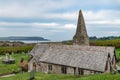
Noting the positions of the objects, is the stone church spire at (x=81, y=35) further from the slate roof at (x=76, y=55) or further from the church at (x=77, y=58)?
the slate roof at (x=76, y=55)

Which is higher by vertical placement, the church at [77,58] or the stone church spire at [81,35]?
the stone church spire at [81,35]

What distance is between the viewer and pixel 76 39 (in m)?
58.0

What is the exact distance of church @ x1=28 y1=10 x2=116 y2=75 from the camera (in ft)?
146

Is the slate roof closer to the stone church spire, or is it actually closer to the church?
the church

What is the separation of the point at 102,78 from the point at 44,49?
30252 millimetres

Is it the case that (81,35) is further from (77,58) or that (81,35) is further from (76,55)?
(77,58)

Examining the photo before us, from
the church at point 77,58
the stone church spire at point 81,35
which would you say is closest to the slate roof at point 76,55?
the church at point 77,58

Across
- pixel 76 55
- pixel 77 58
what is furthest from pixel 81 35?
pixel 77 58

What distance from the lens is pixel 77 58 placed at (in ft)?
159

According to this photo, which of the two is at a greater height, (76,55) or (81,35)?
(81,35)

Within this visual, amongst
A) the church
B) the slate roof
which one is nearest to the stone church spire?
the church

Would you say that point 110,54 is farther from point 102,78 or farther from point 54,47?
point 102,78

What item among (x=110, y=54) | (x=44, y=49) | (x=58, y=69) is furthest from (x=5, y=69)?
(x=110, y=54)

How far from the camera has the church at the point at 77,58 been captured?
44.6 meters
